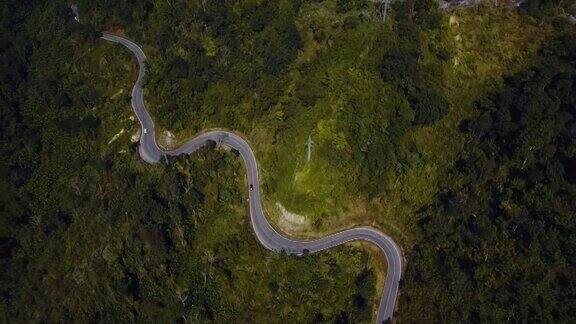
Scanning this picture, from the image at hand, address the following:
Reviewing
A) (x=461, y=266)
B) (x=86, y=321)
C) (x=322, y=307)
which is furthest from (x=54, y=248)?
(x=461, y=266)

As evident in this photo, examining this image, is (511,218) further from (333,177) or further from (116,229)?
(116,229)

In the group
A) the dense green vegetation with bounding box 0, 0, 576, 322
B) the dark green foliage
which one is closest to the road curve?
the dense green vegetation with bounding box 0, 0, 576, 322

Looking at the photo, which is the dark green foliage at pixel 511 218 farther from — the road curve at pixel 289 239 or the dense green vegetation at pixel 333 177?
the road curve at pixel 289 239

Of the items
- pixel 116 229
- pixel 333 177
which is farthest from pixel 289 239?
pixel 116 229

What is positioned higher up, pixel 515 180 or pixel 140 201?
pixel 515 180

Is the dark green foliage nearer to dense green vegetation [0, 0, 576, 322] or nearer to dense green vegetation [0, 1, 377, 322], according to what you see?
dense green vegetation [0, 0, 576, 322]

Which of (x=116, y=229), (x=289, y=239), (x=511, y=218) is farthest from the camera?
(x=116, y=229)

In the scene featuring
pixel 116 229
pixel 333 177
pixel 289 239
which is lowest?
pixel 116 229

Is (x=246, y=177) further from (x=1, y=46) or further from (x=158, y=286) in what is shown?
(x=1, y=46)
